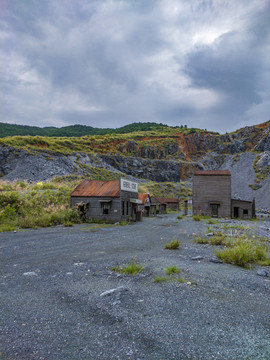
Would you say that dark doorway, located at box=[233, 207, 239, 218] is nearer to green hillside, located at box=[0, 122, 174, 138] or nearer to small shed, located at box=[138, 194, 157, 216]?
small shed, located at box=[138, 194, 157, 216]

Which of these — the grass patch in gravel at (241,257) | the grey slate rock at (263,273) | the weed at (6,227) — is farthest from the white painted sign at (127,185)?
the grey slate rock at (263,273)

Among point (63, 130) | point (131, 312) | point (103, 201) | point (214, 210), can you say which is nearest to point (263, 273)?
point (131, 312)

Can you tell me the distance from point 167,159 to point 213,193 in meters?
66.5

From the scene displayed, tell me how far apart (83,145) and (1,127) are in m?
63.3

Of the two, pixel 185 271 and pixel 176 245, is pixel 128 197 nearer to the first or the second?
pixel 176 245

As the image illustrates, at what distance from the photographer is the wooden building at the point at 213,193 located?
1331 inches

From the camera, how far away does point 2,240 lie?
10531mm

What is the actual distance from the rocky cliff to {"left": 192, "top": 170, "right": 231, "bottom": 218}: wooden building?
85.5ft

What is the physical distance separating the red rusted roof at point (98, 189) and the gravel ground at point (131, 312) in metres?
13.7

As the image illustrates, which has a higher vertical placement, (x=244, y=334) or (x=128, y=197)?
(x=128, y=197)

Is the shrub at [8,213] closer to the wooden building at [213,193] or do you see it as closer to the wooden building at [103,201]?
the wooden building at [103,201]

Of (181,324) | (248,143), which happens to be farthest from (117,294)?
(248,143)

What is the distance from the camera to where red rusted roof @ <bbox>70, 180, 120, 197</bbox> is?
67.6 feet

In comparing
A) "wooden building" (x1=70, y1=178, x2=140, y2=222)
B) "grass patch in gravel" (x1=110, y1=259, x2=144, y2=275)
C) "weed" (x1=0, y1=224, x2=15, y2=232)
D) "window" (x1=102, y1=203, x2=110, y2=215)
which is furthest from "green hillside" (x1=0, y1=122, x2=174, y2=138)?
"grass patch in gravel" (x1=110, y1=259, x2=144, y2=275)
